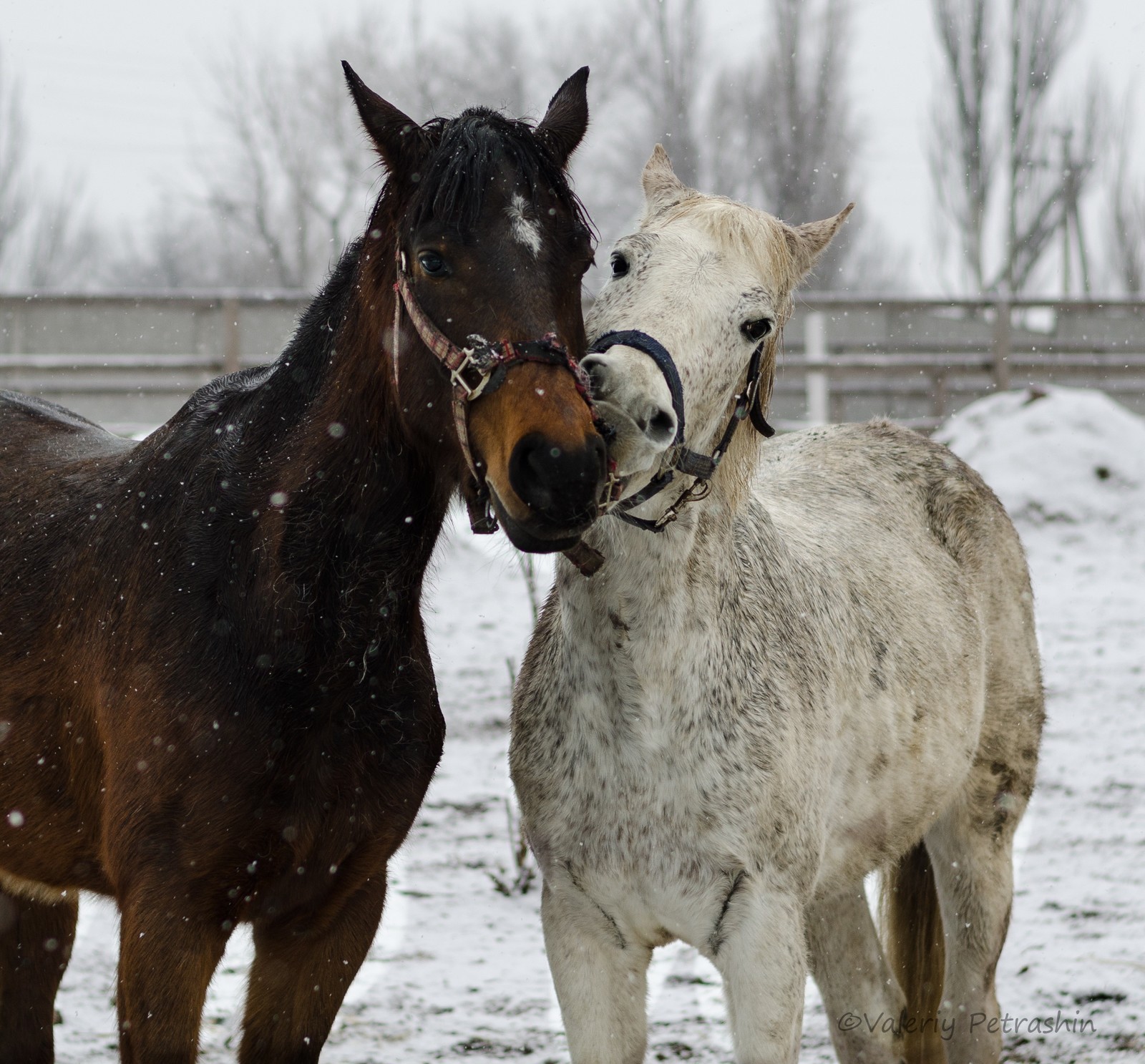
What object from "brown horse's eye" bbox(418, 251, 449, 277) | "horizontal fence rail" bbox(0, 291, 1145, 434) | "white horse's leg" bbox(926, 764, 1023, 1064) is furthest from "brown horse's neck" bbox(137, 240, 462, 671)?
"horizontal fence rail" bbox(0, 291, 1145, 434)

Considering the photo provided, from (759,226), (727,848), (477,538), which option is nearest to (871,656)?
(727,848)

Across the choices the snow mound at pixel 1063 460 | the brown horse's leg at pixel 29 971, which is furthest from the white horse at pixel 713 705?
the snow mound at pixel 1063 460

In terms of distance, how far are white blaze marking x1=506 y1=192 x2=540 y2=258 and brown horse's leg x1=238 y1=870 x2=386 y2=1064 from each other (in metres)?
1.33

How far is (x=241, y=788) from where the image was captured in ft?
7.52

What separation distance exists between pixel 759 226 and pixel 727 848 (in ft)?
4.05

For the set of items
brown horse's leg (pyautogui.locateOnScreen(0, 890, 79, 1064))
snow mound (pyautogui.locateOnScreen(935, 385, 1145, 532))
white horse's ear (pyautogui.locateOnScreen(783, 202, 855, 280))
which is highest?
snow mound (pyautogui.locateOnScreen(935, 385, 1145, 532))

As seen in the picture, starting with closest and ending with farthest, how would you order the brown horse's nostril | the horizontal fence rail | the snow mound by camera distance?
the brown horse's nostril
the snow mound
the horizontal fence rail

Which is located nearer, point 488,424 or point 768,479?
point 488,424

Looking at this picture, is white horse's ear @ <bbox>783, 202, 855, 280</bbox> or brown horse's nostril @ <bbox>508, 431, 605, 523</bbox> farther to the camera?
white horse's ear @ <bbox>783, 202, 855, 280</bbox>

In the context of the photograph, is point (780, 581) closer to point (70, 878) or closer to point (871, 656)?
point (871, 656)

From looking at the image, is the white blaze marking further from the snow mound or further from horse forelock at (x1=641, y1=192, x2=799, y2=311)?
the snow mound

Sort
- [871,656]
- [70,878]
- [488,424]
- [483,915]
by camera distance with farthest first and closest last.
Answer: [483,915]
[871,656]
[70,878]
[488,424]

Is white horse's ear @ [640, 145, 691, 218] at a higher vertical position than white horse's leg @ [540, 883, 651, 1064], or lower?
higher

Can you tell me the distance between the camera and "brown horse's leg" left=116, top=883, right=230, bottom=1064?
227 centimetres
